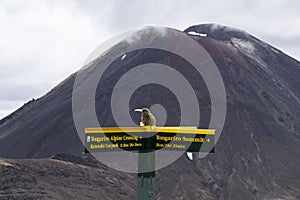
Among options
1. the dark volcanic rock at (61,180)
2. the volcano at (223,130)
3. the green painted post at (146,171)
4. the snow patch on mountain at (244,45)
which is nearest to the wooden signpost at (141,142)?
the green painted post at (146,171)

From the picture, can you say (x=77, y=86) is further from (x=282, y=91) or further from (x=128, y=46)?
(x=282, y=91)

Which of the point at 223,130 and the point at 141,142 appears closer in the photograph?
the point at 141,142

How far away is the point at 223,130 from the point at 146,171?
88.9 meters

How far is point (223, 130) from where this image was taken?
102 meters

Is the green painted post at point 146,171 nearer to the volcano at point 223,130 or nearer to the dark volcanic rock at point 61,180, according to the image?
the dark volcanic rock at point 61,180

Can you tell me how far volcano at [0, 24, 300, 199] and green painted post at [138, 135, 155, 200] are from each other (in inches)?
2056

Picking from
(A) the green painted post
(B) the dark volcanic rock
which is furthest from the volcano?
(A) the green painted post

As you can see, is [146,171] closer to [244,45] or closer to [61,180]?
[61,180]

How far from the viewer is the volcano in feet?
288

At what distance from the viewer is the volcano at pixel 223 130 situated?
87.8 metres

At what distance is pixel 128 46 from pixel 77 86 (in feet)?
51.3

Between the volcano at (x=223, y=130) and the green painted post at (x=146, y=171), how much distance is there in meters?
52.2

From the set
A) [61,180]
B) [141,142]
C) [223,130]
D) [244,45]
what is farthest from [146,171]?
[244,45]

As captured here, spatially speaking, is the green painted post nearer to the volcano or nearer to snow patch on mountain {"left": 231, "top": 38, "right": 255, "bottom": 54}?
the volcano
